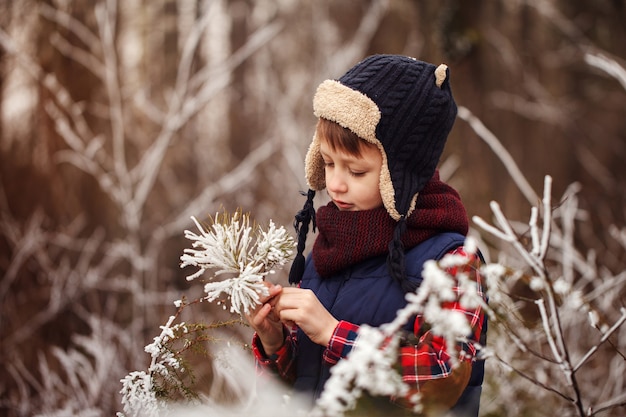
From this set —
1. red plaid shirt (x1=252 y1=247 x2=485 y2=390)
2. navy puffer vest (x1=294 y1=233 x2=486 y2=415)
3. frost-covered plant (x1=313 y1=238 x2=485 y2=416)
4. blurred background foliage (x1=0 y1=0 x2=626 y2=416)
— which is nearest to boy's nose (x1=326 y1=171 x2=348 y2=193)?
navy puffer vest (x1=294 y1=233 x2=486 y2=415)

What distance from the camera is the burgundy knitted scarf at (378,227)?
1.61m

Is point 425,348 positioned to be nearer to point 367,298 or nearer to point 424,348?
point 424,348

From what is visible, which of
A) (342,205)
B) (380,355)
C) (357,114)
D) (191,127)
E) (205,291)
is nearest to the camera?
(380,355)

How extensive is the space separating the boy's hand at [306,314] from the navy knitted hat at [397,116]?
0.22 m

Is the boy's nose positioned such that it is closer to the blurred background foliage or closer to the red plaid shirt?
the red plaid shirt

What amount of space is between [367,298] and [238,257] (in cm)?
37

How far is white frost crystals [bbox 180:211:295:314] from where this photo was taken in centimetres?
137

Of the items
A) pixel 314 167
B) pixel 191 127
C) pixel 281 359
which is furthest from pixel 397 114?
pixel 191 127

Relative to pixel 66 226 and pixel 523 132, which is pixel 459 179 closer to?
pixel 523 132

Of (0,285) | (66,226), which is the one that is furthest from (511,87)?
(0,285)

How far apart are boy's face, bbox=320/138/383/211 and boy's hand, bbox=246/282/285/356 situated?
30cm

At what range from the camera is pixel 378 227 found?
162cm

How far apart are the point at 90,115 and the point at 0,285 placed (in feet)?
5.64

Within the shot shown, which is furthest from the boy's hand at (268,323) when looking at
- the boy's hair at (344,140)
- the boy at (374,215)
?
the boy's hair at (344,140)
